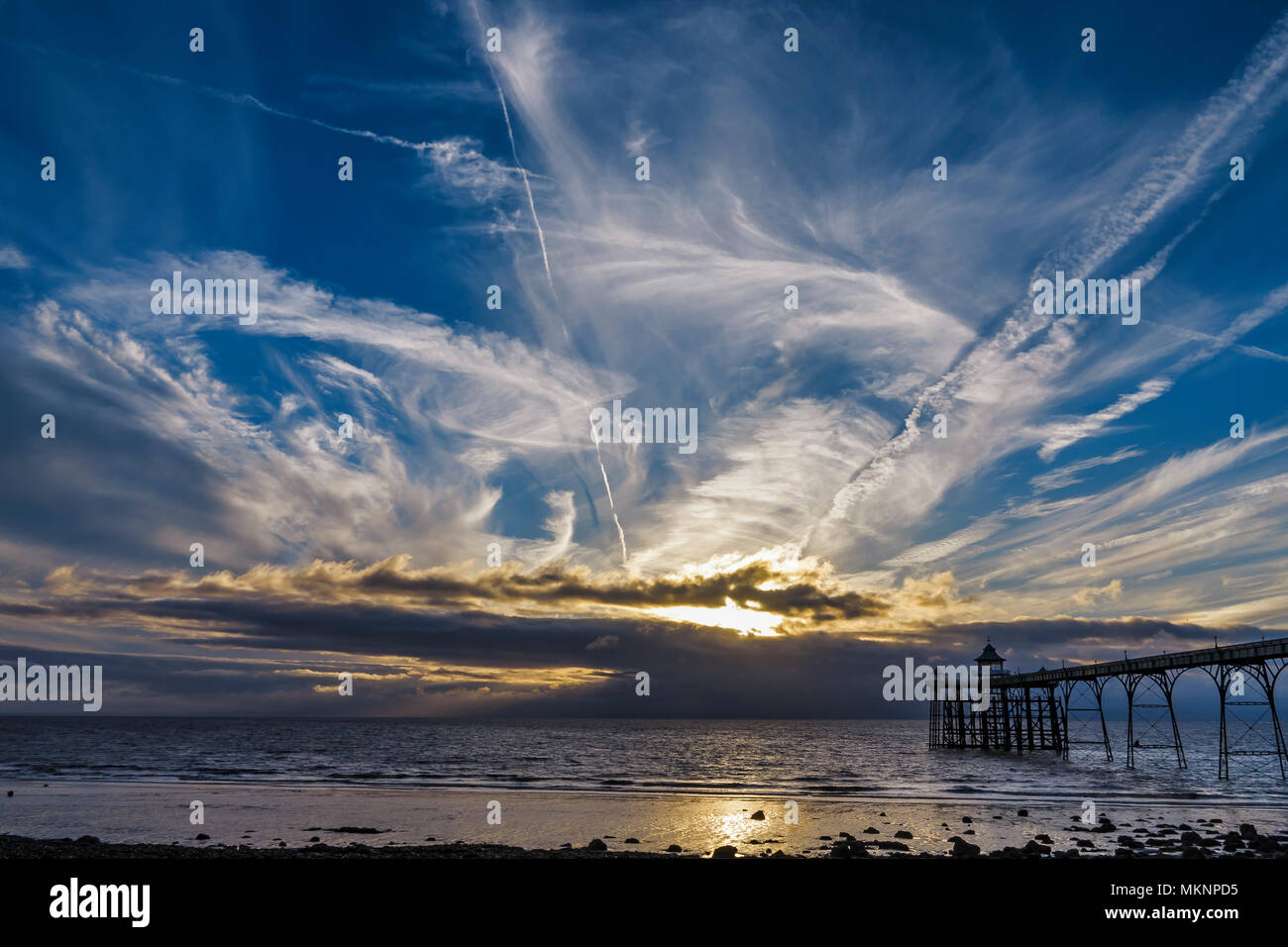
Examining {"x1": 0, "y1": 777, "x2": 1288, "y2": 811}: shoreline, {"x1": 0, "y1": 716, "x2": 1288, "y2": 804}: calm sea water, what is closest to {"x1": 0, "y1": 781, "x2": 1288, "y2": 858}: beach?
{"x1": 0, "y1": 777, "x2": 1288, "y2": 811}: shoreline

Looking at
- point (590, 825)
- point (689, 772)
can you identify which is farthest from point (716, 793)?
point (689, 772)

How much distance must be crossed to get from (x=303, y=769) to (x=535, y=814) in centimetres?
3545

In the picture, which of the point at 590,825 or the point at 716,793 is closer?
the point at 590,825

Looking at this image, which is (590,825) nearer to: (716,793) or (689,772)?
(716,793)

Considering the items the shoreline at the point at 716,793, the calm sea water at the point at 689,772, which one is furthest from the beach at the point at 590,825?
the calm sea water at the point at 689,772

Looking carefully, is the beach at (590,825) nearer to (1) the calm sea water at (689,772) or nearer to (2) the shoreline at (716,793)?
(2) the shoreline at (716,793)

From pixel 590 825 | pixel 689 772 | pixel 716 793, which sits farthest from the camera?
pixel 689 772

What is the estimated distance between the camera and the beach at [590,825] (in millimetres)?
22531

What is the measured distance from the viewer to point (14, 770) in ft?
175

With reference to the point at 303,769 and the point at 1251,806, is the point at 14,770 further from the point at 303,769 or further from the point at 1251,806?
the point at 1251,806

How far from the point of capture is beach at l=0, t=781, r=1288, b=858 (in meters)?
22.5

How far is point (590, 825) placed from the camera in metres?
29.5

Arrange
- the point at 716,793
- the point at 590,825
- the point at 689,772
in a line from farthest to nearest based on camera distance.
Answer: the point at 689,772 < the point at 716,793 < the point at 590,825
